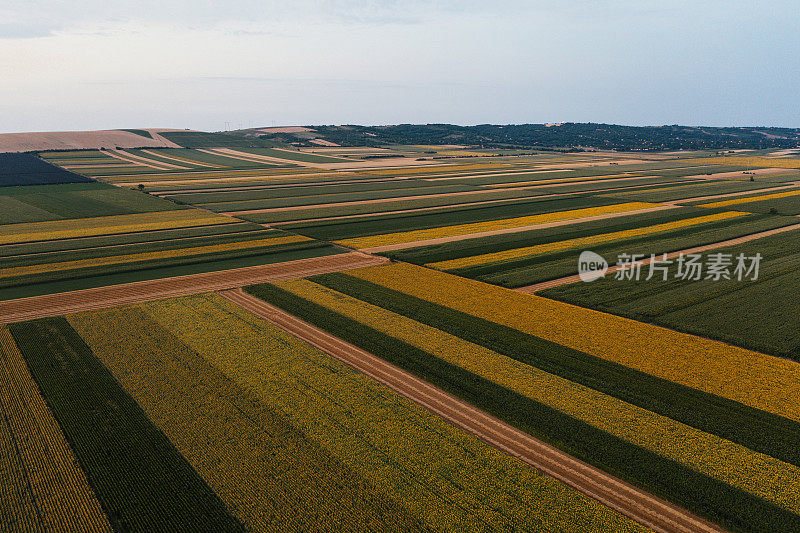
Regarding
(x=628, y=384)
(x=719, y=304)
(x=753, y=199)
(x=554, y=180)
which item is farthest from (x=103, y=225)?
(x=753, y=199)

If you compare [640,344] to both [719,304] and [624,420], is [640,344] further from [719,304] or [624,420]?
[719,304]

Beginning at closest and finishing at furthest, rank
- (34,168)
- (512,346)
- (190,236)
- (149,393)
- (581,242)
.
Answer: (149,393) → (512,346) → (581,242) → (190,236) → (34,168)

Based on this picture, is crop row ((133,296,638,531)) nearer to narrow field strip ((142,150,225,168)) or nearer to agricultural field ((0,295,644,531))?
agricultural field ((0,295,644,531))

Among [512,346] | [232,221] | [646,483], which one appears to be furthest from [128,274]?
[646,483]

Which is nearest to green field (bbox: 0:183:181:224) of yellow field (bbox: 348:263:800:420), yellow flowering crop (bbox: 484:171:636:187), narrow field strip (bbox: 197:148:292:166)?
yellow field (bbox: 348:263:800:420)

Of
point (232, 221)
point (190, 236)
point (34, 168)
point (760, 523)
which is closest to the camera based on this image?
point (760, 523)

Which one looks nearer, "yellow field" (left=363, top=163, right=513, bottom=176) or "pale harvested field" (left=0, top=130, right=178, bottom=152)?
"yellow field" (left=363, top=163, right=513, bottom=176)

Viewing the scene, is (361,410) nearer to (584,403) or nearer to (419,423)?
(419,423)
